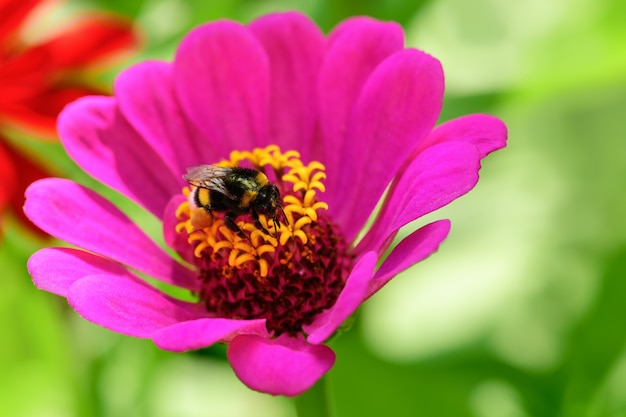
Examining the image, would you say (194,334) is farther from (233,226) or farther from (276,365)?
(233,226)

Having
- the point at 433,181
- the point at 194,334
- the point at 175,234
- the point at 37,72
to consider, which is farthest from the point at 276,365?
the point at 37,72

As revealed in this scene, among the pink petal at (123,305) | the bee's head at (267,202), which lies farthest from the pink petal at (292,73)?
the pink petal at (123,305)

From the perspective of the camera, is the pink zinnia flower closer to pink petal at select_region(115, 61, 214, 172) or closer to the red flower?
pink petal at select_region(115, 61, 214, 172)

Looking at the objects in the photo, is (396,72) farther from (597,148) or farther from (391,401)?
(597,148)

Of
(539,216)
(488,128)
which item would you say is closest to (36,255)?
(488,128)

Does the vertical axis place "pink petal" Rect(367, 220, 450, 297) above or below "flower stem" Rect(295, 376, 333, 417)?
above

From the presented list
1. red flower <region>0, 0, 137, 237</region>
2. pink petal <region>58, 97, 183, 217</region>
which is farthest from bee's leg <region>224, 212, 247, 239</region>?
red flower <region>0, 0, 137, 237</region>
